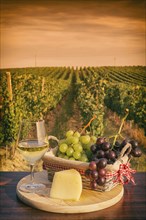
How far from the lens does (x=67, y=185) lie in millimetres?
1437

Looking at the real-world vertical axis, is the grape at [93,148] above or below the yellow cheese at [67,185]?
above

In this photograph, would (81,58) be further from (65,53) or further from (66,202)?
(66,202)

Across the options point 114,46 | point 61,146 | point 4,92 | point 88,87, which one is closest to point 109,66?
point 114,46

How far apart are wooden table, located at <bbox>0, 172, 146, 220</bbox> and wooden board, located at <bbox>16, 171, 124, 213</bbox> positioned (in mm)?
14

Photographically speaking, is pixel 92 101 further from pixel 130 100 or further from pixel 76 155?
pixel 76 155

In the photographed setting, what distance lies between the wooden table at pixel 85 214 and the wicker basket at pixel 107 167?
7cm

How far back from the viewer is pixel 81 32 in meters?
6.83

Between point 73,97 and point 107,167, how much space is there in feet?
21.9

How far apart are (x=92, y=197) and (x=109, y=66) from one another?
5309mm

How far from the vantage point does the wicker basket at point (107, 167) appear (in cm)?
151

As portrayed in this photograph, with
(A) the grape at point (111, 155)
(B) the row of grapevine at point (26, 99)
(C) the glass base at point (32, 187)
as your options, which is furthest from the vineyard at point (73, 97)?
(A) the grape at point (111, 155)

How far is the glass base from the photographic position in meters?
1.54

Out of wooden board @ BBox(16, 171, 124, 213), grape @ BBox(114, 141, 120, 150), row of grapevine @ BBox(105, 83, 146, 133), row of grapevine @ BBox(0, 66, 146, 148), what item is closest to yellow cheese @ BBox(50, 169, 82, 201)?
wooden board @ BBox(16, 171, 124, 213)

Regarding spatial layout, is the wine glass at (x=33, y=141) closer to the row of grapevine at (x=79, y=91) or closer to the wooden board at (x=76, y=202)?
the wooden board at (x=76, y=202)
